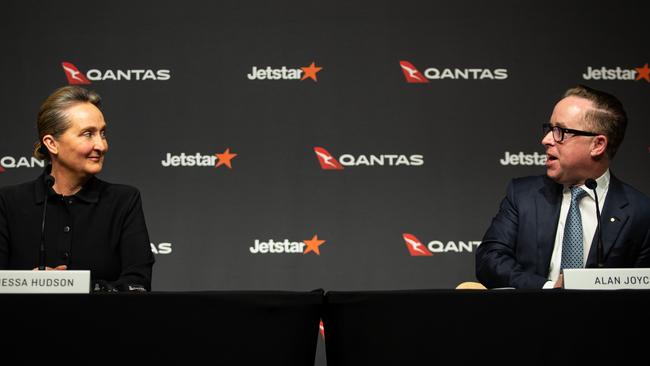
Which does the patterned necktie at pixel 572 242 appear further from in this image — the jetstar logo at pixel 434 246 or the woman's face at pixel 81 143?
the woman's face at pixel 81 143

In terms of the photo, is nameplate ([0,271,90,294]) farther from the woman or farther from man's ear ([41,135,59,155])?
man's ear ([41,135,59,155])

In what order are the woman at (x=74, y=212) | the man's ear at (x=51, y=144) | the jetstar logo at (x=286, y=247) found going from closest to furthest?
the woman at (x=74, y=212), the man's ear at (x=51, y=144), the jetstar logo at (x=286, y=247)

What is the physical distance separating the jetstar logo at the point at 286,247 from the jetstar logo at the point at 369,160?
1.50ft

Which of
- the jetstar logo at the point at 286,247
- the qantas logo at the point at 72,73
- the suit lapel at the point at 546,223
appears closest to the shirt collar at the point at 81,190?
the jetstar logo at the point at 286,247

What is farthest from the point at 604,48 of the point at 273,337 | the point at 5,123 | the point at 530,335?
the point at 5,123

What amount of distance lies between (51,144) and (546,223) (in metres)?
2.04

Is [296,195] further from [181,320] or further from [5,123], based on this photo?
[181,320]

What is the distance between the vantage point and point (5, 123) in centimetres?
417

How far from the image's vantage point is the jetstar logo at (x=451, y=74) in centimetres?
420

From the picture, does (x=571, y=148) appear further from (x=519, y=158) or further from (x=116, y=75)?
(x=116, y=75)

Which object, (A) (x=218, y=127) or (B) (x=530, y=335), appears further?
(A) (x=218, y=127)

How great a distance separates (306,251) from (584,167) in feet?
5.84

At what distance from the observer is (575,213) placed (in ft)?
9.31

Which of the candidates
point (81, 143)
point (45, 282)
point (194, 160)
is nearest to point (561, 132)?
point (81, 143)
